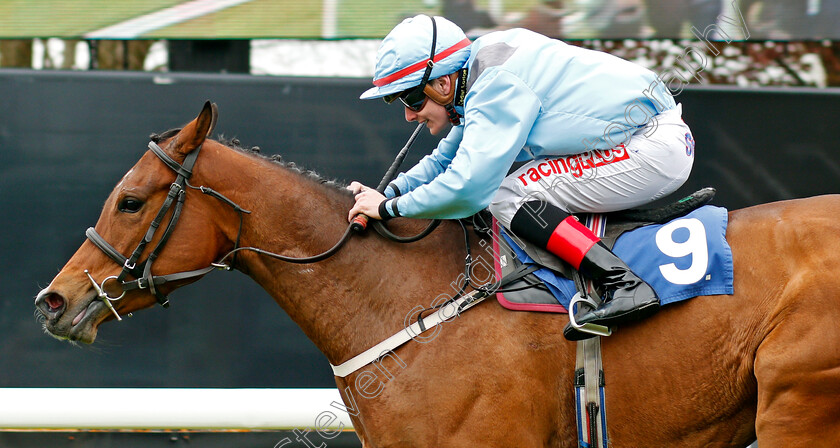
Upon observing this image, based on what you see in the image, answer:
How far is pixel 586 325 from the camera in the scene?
8.29ft

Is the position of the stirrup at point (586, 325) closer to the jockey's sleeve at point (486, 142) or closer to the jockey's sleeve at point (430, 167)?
the jockey's sleeve at point (486, 142)

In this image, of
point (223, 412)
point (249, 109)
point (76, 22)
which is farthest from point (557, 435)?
point (76, 22)

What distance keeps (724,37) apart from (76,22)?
383 centimetres

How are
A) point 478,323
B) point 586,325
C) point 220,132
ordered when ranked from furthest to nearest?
point 220,132 < point 478,323 < point 586,325

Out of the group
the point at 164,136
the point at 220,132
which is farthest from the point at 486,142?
the point at 220,132

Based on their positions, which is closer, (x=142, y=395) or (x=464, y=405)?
(x=464, y=405)

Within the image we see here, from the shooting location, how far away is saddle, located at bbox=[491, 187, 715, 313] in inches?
106

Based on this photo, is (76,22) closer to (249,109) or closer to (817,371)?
(249,109)

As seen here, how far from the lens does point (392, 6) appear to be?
4.66 metres

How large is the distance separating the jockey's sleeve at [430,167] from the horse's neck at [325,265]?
46 cm

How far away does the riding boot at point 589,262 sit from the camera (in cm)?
252

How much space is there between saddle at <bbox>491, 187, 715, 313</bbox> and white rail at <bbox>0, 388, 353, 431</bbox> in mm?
1734

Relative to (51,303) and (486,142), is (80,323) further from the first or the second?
(486,142)

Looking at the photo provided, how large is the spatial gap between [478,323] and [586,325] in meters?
0.38
